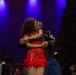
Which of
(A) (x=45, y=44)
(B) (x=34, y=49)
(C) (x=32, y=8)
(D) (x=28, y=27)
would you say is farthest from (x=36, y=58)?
(C) (x=32, y=8)

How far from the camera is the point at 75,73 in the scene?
17.7 feet

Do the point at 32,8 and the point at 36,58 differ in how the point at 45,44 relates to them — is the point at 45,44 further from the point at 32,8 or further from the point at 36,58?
the point at 32,8

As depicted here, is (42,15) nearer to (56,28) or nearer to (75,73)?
(56,28)

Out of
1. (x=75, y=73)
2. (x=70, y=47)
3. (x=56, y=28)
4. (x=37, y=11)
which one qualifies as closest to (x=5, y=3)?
(x=37, y=11)

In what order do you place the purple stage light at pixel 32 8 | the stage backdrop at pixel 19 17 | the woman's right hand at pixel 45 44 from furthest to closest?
the purple stage light at pixel 32 8, the stage backdrop at pixel 19 17, the woman's right hand at pixel 45 44

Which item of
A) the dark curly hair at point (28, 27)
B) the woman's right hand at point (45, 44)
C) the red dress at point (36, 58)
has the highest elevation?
the dark curly hair at point (28, 27)

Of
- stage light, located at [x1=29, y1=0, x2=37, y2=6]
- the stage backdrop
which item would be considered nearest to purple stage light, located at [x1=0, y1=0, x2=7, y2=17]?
the stage backdrop

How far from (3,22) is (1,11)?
39cm

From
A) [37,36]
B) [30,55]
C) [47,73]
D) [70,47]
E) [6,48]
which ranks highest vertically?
[6,48]

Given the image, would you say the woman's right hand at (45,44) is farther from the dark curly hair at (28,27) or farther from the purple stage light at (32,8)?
the purple stage light at (32,8)

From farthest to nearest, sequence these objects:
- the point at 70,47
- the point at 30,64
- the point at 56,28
Answer: the point at 56,28
the point at 70,47
the point at 30,64

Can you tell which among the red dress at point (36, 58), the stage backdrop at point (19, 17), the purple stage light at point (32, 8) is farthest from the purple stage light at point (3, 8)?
the red dress at point (36, 58)

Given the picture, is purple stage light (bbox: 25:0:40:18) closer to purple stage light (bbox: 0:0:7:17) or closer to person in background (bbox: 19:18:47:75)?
purple stage light (bbox: 0:0:7:17)

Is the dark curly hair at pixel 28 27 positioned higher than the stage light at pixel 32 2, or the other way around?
the stage light at pixel 32 2
